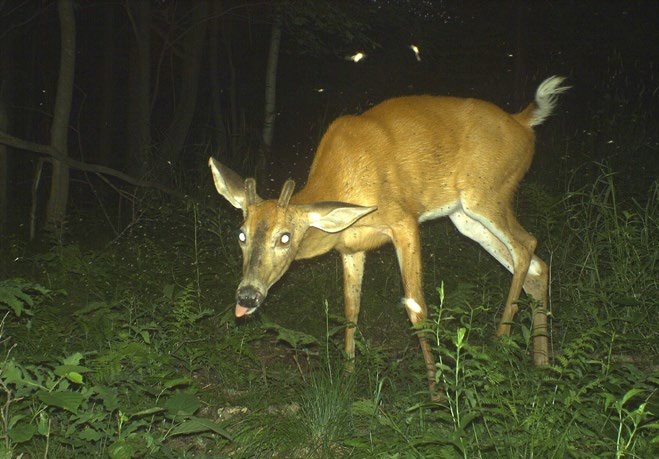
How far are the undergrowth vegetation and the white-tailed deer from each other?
1.04ft

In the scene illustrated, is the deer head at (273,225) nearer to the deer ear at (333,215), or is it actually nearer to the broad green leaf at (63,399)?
the deer ear at (333,215)

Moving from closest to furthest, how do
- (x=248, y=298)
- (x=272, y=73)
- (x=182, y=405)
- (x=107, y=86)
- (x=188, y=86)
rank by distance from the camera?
1. (x=182, y=405)
2. (x=248, y=298)
3. (x=272, y=73)
4. (x=188, y=86)
5. (x=107, y=86)

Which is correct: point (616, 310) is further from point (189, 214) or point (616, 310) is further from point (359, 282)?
point (189, 214)

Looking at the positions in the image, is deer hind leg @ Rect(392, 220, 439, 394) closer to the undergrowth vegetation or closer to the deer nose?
the undergrowth vegetation

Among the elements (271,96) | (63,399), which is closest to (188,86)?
(271,96)

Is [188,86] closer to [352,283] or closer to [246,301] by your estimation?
[352,283]

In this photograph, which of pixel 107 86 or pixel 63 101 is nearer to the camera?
pixel 63 101

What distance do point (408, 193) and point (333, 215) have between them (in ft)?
3.19

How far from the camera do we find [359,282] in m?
6.03

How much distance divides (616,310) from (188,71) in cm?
834

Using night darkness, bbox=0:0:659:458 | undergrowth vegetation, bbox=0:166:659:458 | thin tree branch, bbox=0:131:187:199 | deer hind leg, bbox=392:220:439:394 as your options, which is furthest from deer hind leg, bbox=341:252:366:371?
thin tree branch, bbox=0:131:187:199

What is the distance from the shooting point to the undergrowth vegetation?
3461 millimetres

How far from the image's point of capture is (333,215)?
5.11 metres

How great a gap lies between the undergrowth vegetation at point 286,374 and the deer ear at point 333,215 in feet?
1.92
